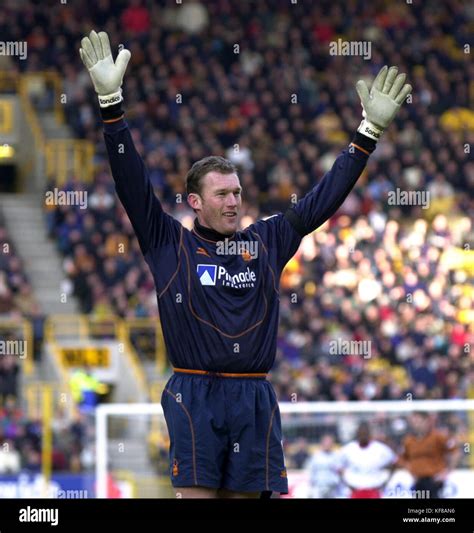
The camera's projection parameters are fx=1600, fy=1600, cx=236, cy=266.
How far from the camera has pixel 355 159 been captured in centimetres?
630

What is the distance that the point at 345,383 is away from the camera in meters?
19.4

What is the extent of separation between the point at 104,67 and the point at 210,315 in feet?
3.29

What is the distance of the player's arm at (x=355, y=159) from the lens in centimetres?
631

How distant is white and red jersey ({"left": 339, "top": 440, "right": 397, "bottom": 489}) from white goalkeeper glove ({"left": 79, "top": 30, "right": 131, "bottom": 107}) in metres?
8.17

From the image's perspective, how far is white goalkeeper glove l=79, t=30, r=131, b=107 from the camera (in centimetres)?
593

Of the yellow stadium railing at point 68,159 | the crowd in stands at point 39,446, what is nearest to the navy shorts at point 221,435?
the crowd in stands at point 39,446

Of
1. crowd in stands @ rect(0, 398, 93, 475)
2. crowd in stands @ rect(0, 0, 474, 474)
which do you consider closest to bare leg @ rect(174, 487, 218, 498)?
crowd in stands @ rect(0, 398, 93, 475)

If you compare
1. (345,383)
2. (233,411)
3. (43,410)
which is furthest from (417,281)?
(233,411)

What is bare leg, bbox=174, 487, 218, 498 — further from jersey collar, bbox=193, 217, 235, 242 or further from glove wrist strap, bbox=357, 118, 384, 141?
glove wrist strap, bbox=357, 118, 384, 141

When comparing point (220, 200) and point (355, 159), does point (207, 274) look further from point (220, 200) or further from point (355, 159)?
point (355, 159)

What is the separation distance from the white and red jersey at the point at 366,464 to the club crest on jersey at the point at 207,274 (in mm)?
7844

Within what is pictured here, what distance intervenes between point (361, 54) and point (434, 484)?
13.7 meters

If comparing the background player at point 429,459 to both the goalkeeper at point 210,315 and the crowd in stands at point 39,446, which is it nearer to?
the crowd in stands at point 39,446

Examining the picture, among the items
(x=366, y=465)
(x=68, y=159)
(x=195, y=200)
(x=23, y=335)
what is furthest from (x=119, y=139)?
(x=68, y=159)
